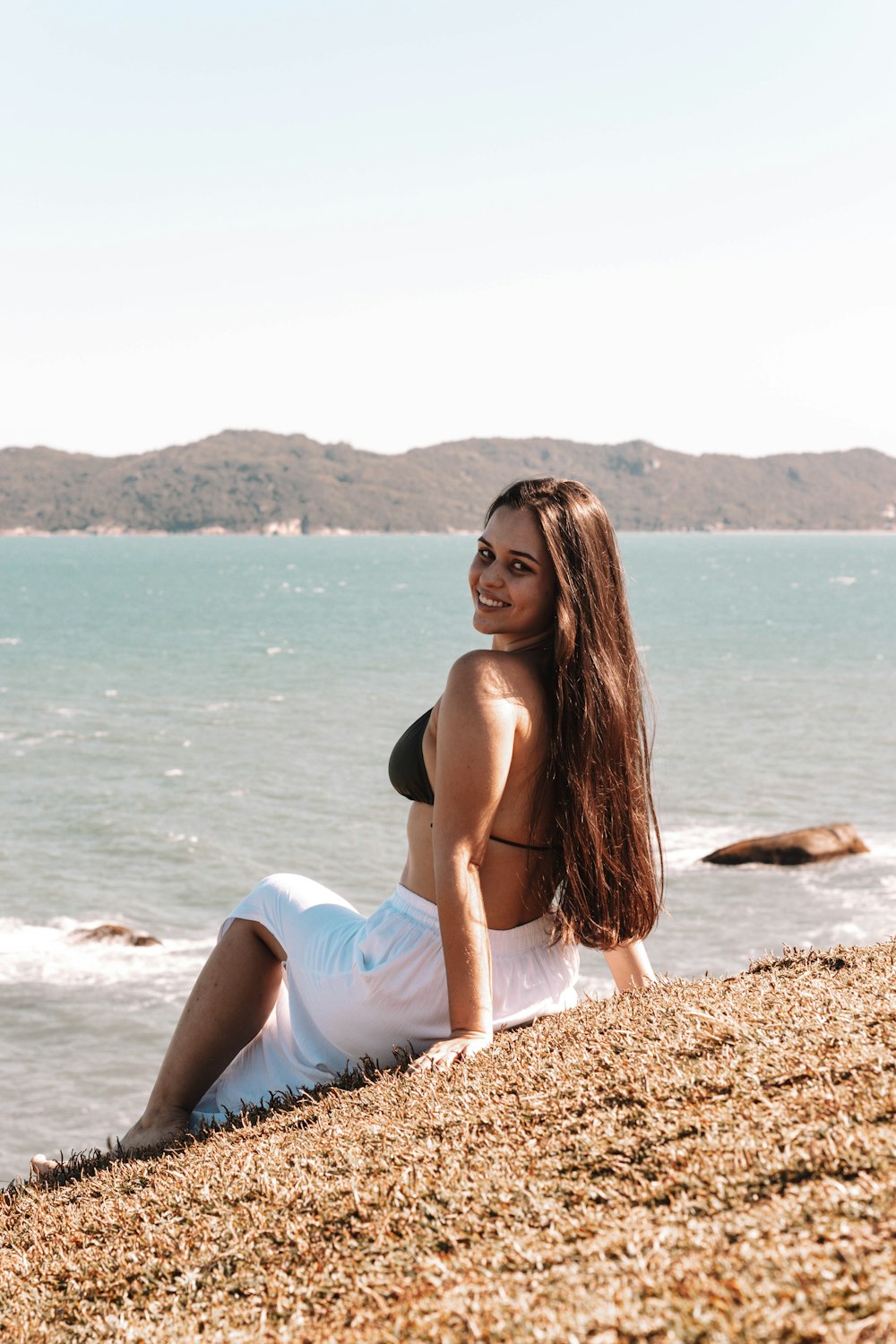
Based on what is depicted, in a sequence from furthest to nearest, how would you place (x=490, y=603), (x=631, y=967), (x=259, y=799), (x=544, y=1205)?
1. (x=259, y=799)
2. (x=631, y=967)
3. (x=490, y=603)
4. (x=544, y=1205)

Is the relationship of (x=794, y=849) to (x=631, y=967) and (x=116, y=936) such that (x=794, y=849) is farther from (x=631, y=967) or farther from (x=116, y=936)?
(x=631, y=967)

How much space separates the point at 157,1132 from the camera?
13.6ft

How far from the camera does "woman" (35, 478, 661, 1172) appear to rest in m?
3.81

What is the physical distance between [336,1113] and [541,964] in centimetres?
97

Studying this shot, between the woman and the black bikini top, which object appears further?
the black bikini top

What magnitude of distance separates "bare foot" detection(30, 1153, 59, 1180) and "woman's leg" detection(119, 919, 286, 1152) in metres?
0.30

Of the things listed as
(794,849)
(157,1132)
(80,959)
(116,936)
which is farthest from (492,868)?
(794,849)

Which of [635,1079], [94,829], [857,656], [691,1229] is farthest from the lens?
[857,656]

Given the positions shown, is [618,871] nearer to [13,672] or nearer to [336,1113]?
[336,1113]

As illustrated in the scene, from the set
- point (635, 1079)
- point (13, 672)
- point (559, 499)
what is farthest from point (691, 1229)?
point (13, 672)

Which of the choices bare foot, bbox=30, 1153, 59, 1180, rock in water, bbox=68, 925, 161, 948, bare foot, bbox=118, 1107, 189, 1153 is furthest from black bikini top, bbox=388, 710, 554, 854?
rock in water, bbox=68, 925, 161, 948

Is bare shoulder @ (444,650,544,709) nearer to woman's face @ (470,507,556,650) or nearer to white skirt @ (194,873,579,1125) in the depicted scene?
woman's face @ (470,507,556,650)

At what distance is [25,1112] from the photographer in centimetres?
1281

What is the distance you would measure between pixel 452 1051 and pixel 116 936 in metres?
14.9
